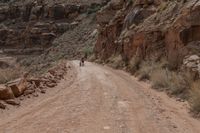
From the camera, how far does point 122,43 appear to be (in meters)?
33.9

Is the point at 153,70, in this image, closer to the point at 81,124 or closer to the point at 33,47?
the point at 81,124

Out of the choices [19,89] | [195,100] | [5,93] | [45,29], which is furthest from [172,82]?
[45,29]

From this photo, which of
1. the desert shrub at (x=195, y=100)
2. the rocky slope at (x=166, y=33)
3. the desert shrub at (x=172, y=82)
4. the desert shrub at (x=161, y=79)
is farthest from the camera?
the rocky slope at (x=166, y=33)

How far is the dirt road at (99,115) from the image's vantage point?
8758mm

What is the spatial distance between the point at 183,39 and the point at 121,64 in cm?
1505

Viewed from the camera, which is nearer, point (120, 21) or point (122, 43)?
point (122, 43)

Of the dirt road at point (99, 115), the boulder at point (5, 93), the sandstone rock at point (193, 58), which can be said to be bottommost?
the dirt road at point (99, 115)

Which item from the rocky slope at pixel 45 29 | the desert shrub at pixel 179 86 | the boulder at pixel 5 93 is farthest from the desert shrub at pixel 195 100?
the rocky slope at pixel 45 29

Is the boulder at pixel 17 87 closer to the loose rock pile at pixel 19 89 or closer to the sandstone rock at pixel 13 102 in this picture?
the loose rock pile at pixel 19 89

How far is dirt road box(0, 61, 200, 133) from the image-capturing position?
876 cm

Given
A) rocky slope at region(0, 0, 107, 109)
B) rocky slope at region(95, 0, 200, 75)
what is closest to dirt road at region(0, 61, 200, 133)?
rocky slope at region(95, 0, 200, 75)

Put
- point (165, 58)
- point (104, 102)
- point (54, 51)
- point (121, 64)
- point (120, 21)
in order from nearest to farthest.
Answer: point (104, 102)
point (165, 58)
point (121, 64)
point (120, 21)
point (54, 51)

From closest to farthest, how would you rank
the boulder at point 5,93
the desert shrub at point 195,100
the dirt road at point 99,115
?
the dirt road at point 99,115, the desert shrub at point 195,100, the boulder at point 5,93

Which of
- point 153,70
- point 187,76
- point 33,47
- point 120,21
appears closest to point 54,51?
point 33,47
